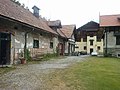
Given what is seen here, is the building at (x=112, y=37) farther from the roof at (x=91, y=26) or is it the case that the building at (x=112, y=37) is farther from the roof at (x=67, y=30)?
the roof at (x=91, y=26)

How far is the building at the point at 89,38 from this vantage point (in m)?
61.6

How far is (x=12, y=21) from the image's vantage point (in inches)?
637

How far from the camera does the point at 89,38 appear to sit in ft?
206

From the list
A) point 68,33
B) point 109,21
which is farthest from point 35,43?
point 68,33

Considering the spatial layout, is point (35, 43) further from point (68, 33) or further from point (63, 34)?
point (68, 33)

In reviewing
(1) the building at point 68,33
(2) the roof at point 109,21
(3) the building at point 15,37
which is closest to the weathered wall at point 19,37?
(3) the building at point 15,37

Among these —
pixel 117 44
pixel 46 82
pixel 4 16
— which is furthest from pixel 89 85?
pixel 117 44

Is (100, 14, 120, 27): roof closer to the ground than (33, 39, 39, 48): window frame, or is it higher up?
higher up

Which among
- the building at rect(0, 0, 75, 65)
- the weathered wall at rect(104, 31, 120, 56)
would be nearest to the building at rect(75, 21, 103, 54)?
the weathered wall at rect(104, 31, 120, 56)

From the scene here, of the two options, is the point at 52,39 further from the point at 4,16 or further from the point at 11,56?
the point at 4,16

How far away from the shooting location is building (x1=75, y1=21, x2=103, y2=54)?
6156cm

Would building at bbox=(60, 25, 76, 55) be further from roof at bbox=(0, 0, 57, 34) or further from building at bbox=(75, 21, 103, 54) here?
roof at bbox=(0, 0, 57, 34)

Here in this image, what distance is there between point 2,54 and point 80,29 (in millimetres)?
47128

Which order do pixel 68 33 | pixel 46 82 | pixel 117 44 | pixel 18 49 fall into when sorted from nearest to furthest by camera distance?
pixel 46 82, pixel 18 49, pixel 117 44, pixel 68 33
